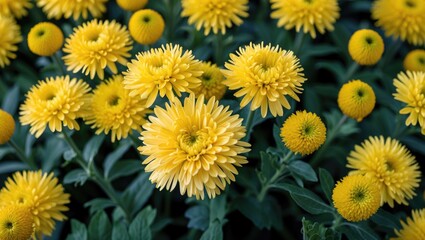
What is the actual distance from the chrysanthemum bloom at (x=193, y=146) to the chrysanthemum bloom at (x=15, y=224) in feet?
1.57

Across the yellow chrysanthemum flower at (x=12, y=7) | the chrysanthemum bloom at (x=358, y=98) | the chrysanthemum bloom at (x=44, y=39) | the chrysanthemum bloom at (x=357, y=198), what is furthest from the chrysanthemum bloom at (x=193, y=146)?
the yellow chrysanthemum flower at (x=12, y=7)

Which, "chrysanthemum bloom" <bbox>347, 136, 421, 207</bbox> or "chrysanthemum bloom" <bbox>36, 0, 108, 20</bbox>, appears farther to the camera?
"chrysanthemum bloom" <bbox>36, 0, 108, 20</bbox>

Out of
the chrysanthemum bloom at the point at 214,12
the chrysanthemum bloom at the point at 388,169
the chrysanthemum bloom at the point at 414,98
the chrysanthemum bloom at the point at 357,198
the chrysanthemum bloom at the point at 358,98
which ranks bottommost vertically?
the chrysanthemum bloom at the point at 388,169

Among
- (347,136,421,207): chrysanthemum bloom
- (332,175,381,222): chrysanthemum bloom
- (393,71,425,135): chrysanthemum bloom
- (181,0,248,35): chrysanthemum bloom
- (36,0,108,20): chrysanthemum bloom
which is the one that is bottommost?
(347,136,421,207): chrysanthemum bloom

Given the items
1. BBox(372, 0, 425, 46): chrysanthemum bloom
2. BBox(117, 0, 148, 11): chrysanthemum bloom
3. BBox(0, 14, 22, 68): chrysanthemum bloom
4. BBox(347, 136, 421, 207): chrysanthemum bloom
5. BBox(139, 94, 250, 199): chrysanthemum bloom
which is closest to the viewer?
BBox(139, 94, 250, 199): chrysanthemum bloom

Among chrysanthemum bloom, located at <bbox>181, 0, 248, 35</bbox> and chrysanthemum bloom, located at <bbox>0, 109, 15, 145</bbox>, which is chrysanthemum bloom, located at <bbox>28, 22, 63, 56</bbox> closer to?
chrysanthemum bloom, located at <bbox>0, 109, 15, 145</bbox>

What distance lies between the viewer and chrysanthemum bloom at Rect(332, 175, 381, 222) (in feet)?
5.05

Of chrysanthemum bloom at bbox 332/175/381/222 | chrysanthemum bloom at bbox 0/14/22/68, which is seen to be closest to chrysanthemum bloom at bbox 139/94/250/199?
chrysanthemum bloom at bbox 332/175/381/222

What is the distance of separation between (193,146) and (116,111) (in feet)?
1.37

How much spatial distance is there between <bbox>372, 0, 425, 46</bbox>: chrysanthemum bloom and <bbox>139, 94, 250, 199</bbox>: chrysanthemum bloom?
1202 mm

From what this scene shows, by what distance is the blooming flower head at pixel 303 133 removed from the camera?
5.16ft

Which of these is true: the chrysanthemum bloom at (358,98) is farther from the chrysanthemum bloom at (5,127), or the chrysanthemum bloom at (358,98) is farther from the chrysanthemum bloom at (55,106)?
the chrysanthemum bloom at (5,127)

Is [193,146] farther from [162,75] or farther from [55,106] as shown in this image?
[55,106]

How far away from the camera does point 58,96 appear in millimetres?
1812
